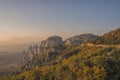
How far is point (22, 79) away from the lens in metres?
125

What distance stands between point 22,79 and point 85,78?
1376 inches

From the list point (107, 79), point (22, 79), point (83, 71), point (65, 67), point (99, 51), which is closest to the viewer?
point (107, 79)

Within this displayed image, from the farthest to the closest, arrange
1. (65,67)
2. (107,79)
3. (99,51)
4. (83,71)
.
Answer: (99,51)
(65,67)
(83,71)
(107,79)

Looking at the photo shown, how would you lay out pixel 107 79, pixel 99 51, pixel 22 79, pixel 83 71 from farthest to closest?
pixel 99 51 < pixel 22 79 < pixel 83 71 < pixel 107 79

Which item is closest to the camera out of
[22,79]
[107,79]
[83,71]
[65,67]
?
[107,79]

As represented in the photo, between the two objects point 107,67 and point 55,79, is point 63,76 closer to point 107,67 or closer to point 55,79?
point 55,79

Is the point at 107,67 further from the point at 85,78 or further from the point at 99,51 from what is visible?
the point at 99,51

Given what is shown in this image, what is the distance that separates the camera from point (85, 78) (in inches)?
3986

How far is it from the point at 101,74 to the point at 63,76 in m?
15.2

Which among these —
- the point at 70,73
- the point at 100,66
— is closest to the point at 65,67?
the point at 70,73

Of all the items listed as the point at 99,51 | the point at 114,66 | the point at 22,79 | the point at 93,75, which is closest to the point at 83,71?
the point at 93,75

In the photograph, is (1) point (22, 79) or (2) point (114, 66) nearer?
(2) point (114, 66)

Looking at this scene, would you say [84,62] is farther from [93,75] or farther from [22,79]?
[22,79]

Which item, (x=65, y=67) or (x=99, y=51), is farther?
(x=99, y=51)
